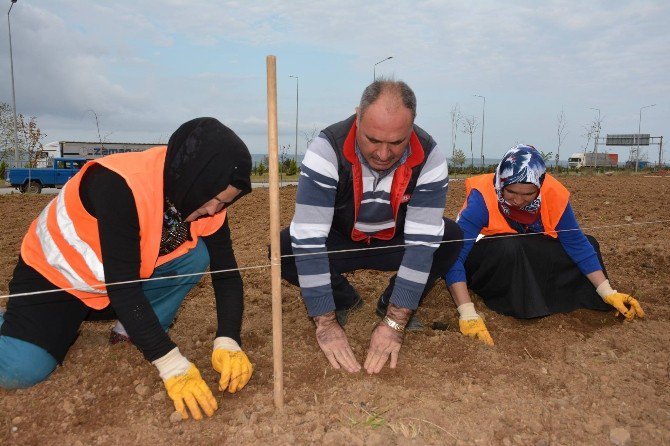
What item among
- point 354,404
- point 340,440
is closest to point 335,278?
point 354,404

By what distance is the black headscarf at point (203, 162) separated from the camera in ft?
6.17

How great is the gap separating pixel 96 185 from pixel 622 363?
8.08ft

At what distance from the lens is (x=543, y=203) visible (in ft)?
9.58

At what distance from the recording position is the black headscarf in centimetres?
188

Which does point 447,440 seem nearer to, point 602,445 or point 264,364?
point 602,445

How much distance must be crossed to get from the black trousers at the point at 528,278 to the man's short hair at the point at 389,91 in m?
1.26

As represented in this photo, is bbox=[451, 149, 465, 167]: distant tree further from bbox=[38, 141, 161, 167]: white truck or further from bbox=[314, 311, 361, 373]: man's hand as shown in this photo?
bbox=[314, 311, 361, 373]: man's hand

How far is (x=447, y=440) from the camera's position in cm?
186

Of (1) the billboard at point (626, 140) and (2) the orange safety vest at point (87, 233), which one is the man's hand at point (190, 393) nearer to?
(2) the orange safety vest at point (87, 233)

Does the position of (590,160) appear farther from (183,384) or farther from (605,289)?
(183,384)

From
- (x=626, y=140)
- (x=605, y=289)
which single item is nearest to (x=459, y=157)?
(x=626, y=140)

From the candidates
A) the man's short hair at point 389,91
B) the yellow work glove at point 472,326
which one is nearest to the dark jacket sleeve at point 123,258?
the man's short hair at point 389,91

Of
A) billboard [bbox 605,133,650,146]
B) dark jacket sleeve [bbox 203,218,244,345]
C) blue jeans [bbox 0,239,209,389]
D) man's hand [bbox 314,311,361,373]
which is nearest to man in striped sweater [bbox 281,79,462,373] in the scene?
man's hand [bbox 314,311,361,373]

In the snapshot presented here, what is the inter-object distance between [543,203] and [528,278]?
436mm
